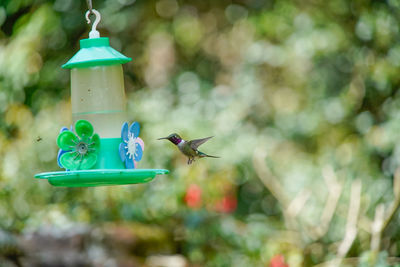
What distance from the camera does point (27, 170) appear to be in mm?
5570

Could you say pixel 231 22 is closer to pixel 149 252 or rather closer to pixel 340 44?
pixel 340 44

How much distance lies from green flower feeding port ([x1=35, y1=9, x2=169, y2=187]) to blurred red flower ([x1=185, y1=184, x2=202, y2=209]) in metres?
2.45

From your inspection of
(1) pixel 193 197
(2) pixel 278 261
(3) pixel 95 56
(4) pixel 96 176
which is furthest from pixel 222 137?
(4) pixel 96 176

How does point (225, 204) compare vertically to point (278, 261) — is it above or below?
above

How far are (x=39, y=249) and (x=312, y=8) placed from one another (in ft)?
11.8

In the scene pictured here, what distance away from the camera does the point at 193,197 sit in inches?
209

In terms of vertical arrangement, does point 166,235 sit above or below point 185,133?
below

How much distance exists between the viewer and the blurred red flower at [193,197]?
5.29 meters

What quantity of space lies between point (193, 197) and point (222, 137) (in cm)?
98

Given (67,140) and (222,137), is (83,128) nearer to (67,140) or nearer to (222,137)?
(67,140)

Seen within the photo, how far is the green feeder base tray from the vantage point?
226cm

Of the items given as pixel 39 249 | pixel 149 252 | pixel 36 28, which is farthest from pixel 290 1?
pixel 39 249

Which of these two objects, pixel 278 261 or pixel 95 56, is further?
pixel 278 261

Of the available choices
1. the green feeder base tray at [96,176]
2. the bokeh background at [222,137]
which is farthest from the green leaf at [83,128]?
the bokeh background at [222,137]
